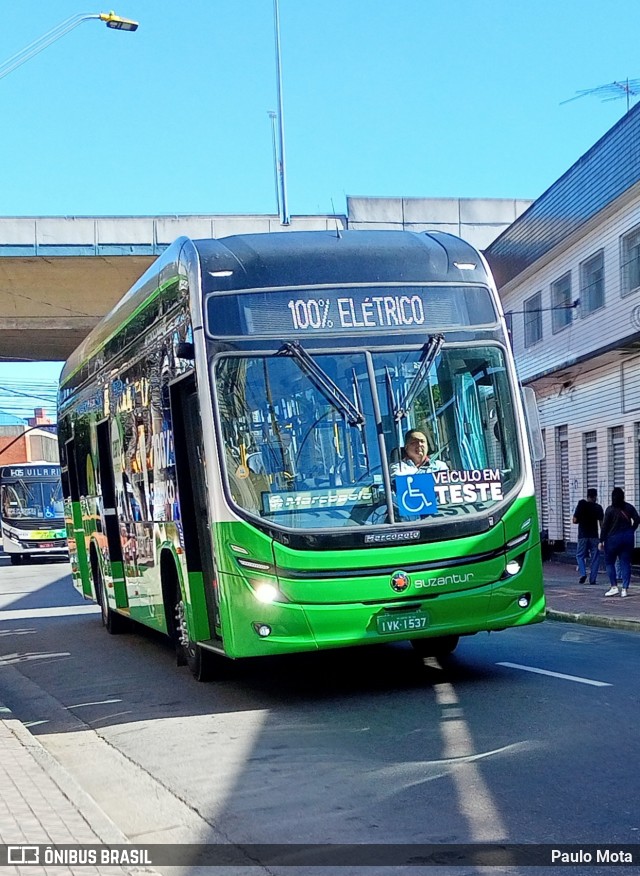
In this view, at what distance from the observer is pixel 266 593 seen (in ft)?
29.4

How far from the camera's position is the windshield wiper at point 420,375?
9305 mm

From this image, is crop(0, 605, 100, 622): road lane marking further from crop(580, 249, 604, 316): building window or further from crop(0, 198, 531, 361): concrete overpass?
crop(580, 249, 604, 316): building window

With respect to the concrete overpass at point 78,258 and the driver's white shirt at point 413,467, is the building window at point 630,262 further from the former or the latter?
the driver's white shirt at point 413,467

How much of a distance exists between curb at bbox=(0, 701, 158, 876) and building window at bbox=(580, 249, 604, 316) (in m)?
18.6

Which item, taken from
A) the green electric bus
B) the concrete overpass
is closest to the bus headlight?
the green electric bus

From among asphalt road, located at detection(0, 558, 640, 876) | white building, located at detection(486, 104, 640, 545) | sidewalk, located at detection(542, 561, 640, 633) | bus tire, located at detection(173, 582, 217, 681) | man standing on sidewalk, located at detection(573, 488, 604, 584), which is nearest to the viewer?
asphalt road, located at detection(0, 558, 640, 876)

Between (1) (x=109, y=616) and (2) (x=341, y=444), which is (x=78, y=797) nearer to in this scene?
(2) (x=341, y=444)

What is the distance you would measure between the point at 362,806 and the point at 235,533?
10.1 feet

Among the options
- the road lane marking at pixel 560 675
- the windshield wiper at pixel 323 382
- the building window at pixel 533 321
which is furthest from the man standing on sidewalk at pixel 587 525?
the windshield wiper at pixel 323 382

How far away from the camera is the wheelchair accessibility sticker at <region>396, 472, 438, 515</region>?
920 centimetres

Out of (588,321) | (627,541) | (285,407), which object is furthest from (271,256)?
(588,321)

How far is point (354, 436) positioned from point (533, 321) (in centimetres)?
2206

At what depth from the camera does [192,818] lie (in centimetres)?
646

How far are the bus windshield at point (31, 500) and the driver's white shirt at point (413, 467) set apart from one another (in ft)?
109
